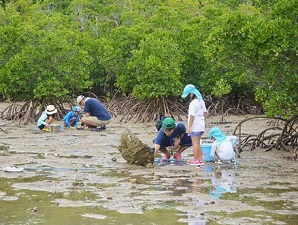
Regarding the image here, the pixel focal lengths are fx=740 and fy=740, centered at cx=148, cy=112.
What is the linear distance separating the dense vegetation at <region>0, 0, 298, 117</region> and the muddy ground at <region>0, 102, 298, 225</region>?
1.54 metres

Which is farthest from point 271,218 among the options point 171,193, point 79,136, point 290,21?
point 79,136

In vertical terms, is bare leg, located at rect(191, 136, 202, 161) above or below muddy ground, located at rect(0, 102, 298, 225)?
above

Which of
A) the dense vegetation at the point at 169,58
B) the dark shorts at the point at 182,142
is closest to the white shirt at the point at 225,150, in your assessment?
the dark shorts at the point at 182,142

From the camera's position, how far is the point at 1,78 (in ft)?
66.1

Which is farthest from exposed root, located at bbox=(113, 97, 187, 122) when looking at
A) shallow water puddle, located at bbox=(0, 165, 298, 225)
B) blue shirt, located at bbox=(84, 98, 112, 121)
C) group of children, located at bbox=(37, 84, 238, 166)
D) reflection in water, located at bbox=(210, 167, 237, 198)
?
shallow water puddle, located at bbox=(0, 165, 298, 225)

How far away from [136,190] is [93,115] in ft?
28.8

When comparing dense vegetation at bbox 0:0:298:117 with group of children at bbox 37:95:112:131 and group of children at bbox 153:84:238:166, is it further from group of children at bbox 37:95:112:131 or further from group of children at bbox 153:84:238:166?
group of children at bbox 37:95:112:131

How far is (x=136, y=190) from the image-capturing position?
8844mm

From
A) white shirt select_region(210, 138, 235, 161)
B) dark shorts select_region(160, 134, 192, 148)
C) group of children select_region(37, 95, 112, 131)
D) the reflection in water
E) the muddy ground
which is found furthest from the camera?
group of children select_region(37, 95, 112, 131)

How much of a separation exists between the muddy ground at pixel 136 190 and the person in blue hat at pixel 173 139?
0.56 metres

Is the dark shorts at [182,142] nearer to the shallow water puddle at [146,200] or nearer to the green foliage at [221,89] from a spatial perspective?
the shallow water puddle at [146,200]

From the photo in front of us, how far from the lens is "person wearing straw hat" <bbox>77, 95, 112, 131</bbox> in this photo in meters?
17.4

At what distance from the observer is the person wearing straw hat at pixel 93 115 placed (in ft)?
57.1

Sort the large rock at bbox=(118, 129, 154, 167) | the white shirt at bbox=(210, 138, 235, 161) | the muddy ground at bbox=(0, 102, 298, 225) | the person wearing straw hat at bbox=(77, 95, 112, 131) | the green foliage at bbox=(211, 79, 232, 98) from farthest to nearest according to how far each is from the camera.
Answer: the green foliage at bbox=(211, 79, 232, 98) → the person wearing straw hat at bbox=(77, 95, 112, 131) → the white shirt at bbox=(210, 138, 235, 161) → the large rock at bbox=(118, 129, 154, 167) → the muddy ground at bbox=(0, 102, 298, 225)
